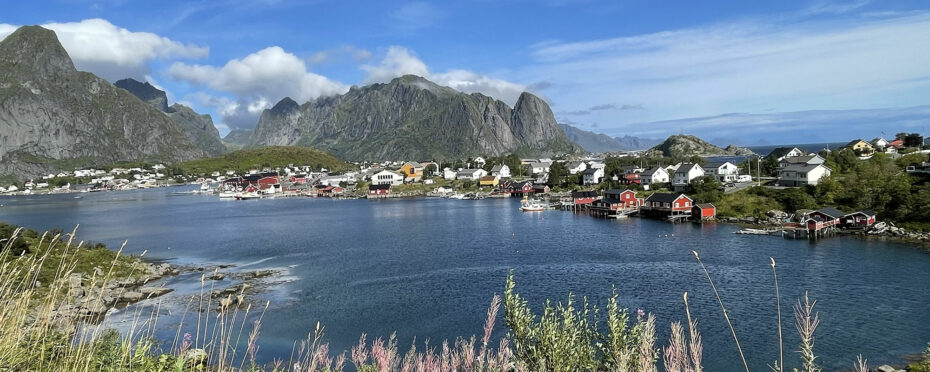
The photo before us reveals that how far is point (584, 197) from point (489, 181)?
119 ft

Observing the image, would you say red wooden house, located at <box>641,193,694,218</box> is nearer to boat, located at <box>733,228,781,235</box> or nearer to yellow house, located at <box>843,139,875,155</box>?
boat, located at <box>733,228,781,235</box>

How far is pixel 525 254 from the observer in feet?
141

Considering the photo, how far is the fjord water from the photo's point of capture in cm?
2377

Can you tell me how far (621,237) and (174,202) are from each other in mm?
89547

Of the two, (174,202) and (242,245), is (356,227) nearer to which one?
(242,245)

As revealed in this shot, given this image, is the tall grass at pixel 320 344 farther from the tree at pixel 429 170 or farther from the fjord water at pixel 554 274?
the tree at pixel 429 170

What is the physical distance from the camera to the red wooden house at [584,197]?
253 ft

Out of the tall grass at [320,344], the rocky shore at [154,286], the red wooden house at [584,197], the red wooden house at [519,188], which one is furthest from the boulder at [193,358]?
the red wooden house at [519,188]

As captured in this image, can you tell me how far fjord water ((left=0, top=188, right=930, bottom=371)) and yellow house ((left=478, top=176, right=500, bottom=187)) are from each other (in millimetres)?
43573

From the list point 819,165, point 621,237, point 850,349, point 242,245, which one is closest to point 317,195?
point 242,245

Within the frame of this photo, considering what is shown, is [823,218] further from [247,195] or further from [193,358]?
[247,195]

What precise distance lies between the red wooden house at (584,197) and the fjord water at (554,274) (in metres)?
9.07

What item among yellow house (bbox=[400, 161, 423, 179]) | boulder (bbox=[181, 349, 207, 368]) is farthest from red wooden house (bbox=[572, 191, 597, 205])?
boulder (bbox=[181, 349, 207, 368])

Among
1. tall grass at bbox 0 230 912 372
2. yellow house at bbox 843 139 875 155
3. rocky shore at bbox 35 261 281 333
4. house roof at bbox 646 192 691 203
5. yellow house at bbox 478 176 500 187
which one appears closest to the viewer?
tall grass at bbox 0 230 912 372
